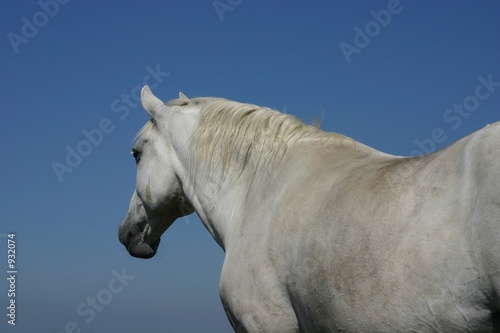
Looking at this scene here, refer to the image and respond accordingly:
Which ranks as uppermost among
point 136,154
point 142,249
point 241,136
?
point 136,154

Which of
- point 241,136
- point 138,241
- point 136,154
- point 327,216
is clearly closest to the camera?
point 327,216

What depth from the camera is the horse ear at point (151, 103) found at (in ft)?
22.4

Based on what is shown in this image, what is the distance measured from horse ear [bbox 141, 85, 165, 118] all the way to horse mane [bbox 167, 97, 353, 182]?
2.23 ft

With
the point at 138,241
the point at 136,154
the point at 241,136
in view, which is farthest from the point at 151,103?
the point at 241,136

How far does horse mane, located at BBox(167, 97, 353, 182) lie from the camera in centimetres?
541

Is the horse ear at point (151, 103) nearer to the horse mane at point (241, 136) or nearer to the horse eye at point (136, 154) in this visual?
the horse eye at point (136, 154)

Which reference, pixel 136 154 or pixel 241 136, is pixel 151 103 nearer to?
pixel 136 154

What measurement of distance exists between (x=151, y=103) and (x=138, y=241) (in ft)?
4.77

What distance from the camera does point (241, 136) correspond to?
568 centimetres

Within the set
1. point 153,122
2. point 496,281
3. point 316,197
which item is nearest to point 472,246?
point 496,281

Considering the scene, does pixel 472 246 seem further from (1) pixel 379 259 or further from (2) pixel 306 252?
(2) pixel 306 252

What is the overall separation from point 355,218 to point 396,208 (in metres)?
0.30

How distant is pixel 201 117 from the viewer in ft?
20.2

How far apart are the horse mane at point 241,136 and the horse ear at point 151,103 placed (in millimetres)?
679
